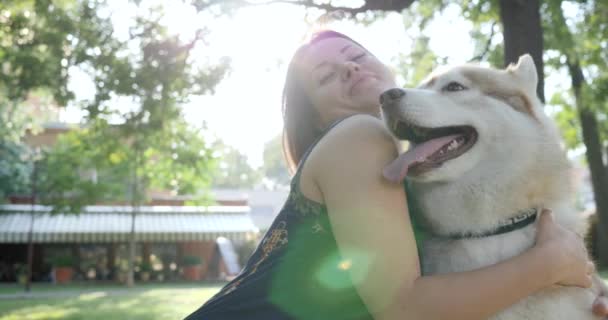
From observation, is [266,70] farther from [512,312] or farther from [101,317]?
[512,312]

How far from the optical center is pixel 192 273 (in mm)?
33344

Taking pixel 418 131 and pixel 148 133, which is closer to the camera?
pixel 418 131

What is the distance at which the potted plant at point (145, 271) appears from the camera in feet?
106

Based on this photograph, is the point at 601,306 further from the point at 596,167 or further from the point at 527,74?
the point at 596,167

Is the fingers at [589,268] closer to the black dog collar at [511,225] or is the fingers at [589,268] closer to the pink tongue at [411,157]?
the black dog collar at [511,225]

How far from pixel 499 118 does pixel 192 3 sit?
621 centimetres

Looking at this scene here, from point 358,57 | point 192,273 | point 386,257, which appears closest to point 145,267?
point 192,273

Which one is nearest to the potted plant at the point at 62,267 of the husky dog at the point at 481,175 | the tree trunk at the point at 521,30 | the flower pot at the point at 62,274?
the flower pot at the point at 62,274

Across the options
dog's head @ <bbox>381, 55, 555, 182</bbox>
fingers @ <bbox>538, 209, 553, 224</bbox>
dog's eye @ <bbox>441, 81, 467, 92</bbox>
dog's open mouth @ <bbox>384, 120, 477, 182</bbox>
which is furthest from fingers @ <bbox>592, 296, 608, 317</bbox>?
dog's eye @ <bbox>441, 81, 467, 92</bbox>

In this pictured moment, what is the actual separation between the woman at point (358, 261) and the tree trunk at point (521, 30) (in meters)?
4.57

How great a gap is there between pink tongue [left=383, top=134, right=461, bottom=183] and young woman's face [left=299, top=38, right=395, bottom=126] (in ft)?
1.43

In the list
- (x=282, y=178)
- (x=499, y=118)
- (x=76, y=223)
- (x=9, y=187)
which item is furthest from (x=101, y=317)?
(x=282, y=178)

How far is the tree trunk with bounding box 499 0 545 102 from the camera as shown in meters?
6.65

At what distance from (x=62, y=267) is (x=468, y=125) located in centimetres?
3184
